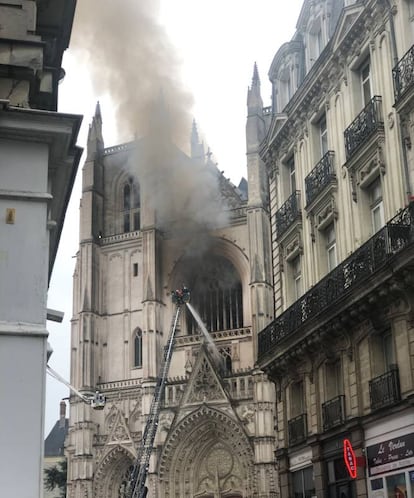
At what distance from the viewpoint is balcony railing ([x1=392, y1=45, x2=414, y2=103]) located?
53.2 feet

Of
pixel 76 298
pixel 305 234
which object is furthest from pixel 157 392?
pixel 305 234

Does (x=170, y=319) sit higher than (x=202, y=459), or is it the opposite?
(x=170, y=319)

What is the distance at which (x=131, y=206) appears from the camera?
55.2 metres

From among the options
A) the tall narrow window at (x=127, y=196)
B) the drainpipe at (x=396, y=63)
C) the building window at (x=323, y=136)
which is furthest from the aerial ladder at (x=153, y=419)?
the drainpipe at (x=396, y=63)

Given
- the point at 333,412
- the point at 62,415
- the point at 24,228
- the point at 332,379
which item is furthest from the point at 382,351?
the point at 62,415

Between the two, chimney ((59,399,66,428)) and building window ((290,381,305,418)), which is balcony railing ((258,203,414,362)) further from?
chimney ((59,399,66,428))

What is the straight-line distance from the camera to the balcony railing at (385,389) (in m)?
15.9

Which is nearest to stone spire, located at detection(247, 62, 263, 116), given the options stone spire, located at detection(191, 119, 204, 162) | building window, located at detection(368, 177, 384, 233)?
stone spire, located at detection(191, 119, 204, 162)

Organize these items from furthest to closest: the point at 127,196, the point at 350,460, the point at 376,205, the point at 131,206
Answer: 1. the point at 127,196
2. the point at 131,206
3. the point at 376,205
4. the point at 350,460

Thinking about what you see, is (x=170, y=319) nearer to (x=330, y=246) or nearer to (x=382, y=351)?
(x=330, y=246)

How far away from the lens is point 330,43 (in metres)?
20.2

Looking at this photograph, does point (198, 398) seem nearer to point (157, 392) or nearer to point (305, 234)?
point (157, 392)

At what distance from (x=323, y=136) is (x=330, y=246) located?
292 cm

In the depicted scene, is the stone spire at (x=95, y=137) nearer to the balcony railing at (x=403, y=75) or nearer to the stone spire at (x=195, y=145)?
the stone spire at (x=195, y=145)
